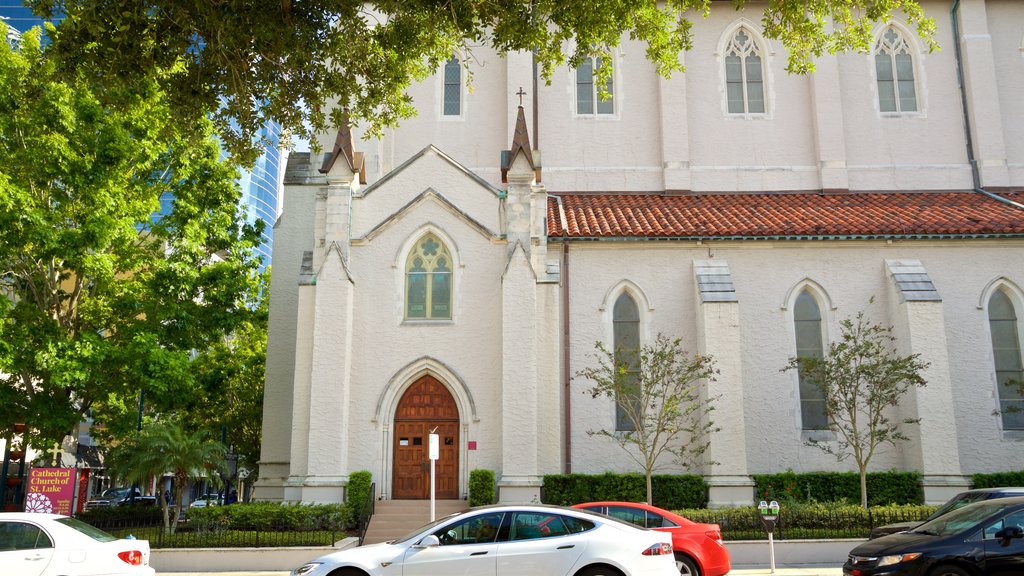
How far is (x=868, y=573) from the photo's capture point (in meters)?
11.0

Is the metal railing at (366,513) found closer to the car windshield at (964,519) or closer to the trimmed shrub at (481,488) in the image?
the trimmed shrub at (481,488)

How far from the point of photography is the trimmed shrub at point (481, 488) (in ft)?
64.5

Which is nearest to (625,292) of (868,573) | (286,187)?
(286,187)

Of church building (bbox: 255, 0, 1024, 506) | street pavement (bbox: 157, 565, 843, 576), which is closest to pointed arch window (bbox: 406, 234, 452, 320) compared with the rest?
church building (bbox: 255, 0, 1024, 506)

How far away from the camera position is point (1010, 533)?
412 inches

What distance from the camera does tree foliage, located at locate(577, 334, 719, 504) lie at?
20.0 metres

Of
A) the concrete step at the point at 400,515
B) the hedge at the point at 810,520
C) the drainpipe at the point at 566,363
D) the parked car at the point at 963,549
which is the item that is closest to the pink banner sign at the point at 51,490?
the concrete step at the point at 400,515

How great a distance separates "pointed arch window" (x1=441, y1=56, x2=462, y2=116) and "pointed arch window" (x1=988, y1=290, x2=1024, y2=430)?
16506 mm

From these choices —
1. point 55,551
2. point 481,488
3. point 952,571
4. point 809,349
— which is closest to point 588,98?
point 809,349

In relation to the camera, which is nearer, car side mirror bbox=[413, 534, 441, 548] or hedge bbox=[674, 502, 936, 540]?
car side mirror bbox=[413, 534, 441, 548]

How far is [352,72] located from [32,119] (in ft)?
34.8

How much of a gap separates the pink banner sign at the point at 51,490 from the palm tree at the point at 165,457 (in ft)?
6.55

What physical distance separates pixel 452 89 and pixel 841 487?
1646cm

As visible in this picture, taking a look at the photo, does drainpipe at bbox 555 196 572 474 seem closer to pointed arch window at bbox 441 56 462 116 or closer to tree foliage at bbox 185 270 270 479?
pointed arch window at bbox 441 56 462 116
